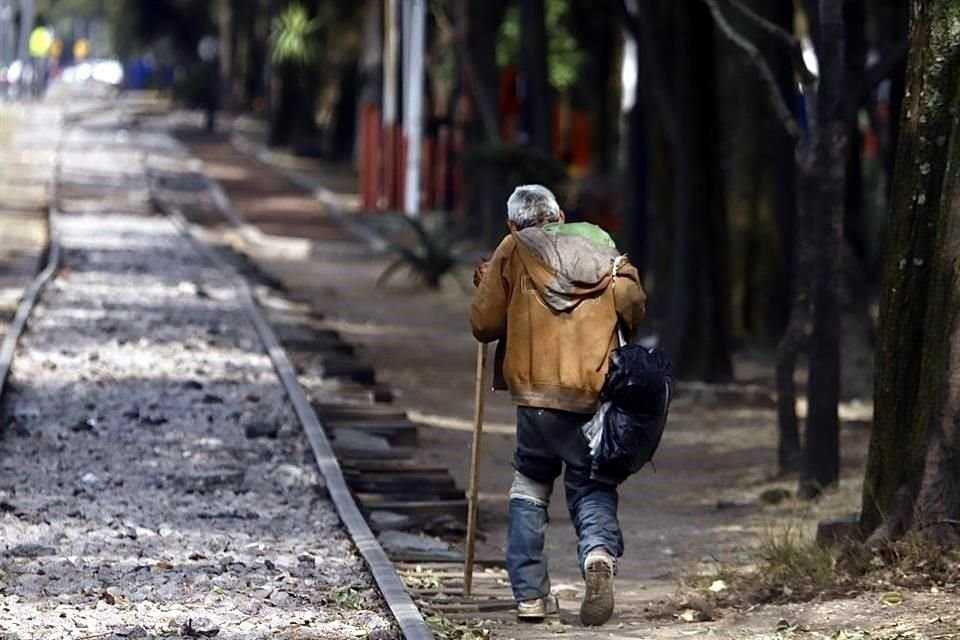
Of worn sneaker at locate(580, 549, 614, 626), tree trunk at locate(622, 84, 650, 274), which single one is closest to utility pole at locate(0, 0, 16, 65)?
→ tree trunk at locate(622, 84, 650, 274)

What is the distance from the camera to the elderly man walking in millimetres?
8359

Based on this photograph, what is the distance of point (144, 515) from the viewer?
1018cm

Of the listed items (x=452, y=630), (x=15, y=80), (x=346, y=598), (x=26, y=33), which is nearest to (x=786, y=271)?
(x=346, y=598)

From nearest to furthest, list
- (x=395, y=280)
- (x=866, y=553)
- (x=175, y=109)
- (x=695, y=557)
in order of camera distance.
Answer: (x=866, y=553) < (x=695, y=557) < (x=395, y=280) < (x=175, y=109)

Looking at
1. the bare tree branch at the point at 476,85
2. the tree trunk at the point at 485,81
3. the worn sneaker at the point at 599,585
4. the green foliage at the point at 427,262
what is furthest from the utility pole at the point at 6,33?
the worn sneaker at the point at 599,585

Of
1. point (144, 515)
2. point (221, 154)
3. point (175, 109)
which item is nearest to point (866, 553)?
point (144, 515)

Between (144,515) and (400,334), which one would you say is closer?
(144,515)

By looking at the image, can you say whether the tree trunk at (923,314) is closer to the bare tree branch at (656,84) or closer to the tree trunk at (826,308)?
the tree trunk at (826,308)

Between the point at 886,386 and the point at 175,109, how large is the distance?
2763 inches

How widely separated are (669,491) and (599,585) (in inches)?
211

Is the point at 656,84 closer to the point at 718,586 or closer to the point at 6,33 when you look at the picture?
the point at 718,586

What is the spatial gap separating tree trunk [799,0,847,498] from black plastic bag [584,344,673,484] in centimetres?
420

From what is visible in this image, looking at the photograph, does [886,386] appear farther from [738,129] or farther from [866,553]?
[738,129]

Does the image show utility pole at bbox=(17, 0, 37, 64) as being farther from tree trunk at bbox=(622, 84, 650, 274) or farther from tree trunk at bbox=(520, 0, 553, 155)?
tree trunk at bbox=(622, 84, 650, 274)
